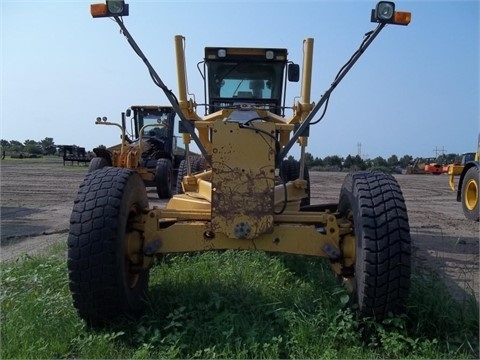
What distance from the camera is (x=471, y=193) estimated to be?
11.6 meters

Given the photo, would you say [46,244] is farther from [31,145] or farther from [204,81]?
A: [31,145]

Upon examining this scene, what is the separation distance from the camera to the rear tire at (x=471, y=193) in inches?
437

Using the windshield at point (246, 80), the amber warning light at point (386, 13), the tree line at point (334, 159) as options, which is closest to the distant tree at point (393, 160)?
the tree line at point (334, 159)

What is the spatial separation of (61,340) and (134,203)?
1.20 meters

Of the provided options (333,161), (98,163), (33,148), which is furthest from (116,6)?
(33,148)

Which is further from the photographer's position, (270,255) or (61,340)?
(270,255)

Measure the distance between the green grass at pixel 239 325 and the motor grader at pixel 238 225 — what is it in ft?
0.62

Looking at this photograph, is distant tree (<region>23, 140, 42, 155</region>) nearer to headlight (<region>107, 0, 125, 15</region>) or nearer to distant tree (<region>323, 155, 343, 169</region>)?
distant tree (<region>323, 155, 343, 169</region>)

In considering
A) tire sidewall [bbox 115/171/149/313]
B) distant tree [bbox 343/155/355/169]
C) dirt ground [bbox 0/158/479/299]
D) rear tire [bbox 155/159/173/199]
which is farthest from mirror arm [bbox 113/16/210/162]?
distant tree [bbox 343/155/355/169]

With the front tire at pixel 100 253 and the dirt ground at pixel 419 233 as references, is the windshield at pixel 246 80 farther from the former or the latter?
the front tire at pixel 100 253

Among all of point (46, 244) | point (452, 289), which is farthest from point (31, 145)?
point (452, 289)

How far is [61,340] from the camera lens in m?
3.71

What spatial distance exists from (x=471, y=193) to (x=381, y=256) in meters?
8.90

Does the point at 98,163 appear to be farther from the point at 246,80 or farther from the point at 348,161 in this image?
the point at 348,161
